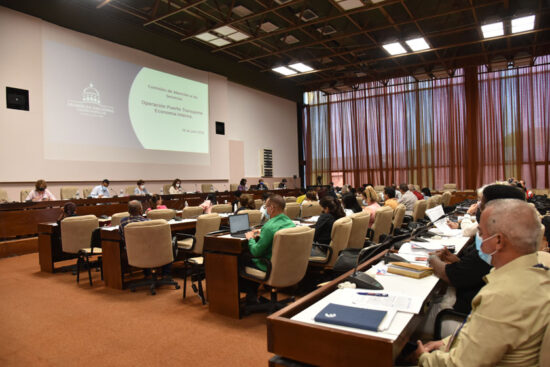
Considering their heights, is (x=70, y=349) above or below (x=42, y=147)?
below

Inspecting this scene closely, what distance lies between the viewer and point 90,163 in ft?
29.5

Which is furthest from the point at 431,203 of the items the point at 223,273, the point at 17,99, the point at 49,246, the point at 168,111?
the point at 17,99

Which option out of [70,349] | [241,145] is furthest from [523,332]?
[241,145]

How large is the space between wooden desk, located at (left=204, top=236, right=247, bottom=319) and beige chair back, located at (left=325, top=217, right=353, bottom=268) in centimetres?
95

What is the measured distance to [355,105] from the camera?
15.9m

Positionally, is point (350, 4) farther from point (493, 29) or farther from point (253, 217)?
point (253, 217)

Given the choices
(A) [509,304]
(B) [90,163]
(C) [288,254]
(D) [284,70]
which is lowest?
(C) [288,254]

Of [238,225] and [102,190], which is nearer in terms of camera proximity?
[238,225]

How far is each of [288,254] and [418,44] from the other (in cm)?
964

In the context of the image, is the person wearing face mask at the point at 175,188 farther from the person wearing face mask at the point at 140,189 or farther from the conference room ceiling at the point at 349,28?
the conference room ceiling at the point at 349,28

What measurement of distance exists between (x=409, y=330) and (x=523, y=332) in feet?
1.32

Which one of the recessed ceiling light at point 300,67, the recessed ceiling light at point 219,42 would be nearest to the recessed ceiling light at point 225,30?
the recessed ceiling light at point 219,42

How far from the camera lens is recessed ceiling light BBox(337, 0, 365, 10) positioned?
8.22 metres

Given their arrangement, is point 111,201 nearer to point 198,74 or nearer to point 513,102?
point 198,74
